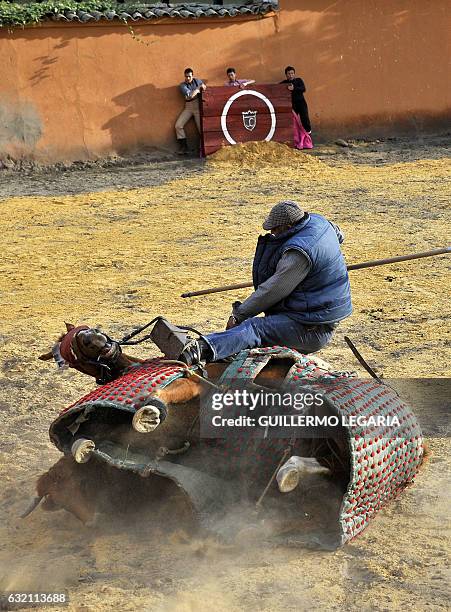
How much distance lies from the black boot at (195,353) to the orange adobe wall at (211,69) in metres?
12.3

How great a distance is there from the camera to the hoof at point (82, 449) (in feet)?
16.4

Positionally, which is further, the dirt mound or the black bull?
→ the dirt mound

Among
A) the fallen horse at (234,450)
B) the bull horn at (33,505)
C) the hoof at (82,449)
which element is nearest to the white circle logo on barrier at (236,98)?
the fallen horse at (234,450)

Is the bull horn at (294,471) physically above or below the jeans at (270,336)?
below

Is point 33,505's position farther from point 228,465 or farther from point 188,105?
point 188,105

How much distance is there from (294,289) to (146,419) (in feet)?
5.24

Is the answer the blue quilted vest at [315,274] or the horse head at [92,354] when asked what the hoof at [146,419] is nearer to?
the horse head at [92,354]

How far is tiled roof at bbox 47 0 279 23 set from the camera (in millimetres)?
17156

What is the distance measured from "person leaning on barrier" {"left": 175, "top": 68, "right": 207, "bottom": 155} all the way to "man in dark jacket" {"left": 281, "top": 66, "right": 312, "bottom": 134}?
5.11 ft

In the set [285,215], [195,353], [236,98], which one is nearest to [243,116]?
[236,98]

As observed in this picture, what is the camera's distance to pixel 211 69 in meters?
18.0

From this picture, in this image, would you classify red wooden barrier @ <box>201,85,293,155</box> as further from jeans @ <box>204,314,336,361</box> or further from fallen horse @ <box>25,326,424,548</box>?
fallen horse @ <box>25,326,424,548</box>

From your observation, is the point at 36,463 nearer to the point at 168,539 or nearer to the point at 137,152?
the point at 168,539

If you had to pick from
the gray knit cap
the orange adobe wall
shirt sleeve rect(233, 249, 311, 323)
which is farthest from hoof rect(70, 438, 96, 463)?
the orange adobe wall
